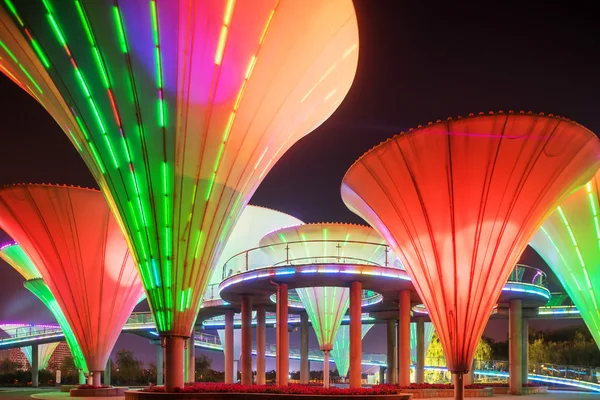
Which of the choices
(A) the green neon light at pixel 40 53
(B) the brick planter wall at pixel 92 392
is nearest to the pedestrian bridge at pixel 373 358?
(B) the brick planter wall at pixel 92 392

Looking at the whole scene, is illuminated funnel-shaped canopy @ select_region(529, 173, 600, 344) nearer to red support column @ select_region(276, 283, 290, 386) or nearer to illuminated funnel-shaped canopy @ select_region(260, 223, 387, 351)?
illuminated funnel-shaped canopy @ select_region(260, 223, 387, 351)

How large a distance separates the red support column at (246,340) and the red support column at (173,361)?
15746 millimetres

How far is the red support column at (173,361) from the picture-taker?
23859mm

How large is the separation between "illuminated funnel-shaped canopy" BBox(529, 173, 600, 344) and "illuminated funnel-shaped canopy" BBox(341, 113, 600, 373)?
25.3 feet

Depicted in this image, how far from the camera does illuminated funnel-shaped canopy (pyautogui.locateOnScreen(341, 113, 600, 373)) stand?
2302 centimetres

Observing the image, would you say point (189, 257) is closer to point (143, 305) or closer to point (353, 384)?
point (353, 384)

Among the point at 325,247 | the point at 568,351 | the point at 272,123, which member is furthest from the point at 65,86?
the point at 568,351

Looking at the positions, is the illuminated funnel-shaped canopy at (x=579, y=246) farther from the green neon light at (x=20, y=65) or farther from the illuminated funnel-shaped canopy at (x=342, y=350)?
the illuminated funnel-shaped canopy at (x=342, y=350)

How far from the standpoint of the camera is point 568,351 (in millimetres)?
85438

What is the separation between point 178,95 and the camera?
20.3 metres

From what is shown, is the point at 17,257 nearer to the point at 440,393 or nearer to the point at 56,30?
the point at 440,393

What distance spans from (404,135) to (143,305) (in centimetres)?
8700

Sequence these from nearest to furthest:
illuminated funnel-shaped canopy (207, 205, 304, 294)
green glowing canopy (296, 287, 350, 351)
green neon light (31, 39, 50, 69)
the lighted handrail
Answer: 1. green neon light (31, 39, 50, 69)
2. the lighted handrail
3. green glowing canopy (296, 287, 350, 351)
4. illuminated funnel-shaped canopy (207, 205, 304, 294)

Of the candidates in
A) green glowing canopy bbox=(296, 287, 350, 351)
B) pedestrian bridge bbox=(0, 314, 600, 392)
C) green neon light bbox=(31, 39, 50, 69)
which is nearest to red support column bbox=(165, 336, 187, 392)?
green neon light bbox=(31, 39, 50, 69)
